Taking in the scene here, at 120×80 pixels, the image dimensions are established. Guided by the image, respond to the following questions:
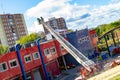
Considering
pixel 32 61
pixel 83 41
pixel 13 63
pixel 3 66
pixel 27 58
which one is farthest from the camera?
pixel 83 41

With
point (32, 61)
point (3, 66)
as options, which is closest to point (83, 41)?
point (32, 61)

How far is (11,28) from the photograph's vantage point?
500ft

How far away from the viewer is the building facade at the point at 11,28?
Answer: 146 m

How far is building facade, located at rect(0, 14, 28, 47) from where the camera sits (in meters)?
146

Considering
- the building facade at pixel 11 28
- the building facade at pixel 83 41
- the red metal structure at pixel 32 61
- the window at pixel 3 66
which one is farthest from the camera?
the building facade at pixel 11 28

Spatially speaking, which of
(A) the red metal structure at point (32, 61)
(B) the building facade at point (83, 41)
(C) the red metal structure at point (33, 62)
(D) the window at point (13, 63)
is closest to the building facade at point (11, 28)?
(B) the building facade at point (83, 41)

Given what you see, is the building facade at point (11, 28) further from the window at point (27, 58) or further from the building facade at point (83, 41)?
the window at point (27, 58)

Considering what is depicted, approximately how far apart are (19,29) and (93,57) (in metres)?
99.2

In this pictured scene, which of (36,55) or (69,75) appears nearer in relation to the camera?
(36,55)

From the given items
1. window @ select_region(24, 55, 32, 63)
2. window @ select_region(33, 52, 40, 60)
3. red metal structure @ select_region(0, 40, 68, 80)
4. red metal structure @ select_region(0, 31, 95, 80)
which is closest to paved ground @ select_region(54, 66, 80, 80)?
red metal structure @ select_region(0, 31, 95, 80)

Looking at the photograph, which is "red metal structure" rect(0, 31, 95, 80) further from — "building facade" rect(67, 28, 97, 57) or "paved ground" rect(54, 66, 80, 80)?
"building facade" rect(67, 28, 97, 57)

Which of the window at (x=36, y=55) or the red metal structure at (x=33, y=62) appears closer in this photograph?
the red metal structure at (x=33, y=62)

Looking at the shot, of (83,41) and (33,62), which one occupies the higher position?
(83,41)

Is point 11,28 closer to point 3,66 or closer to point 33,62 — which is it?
point 33,62
